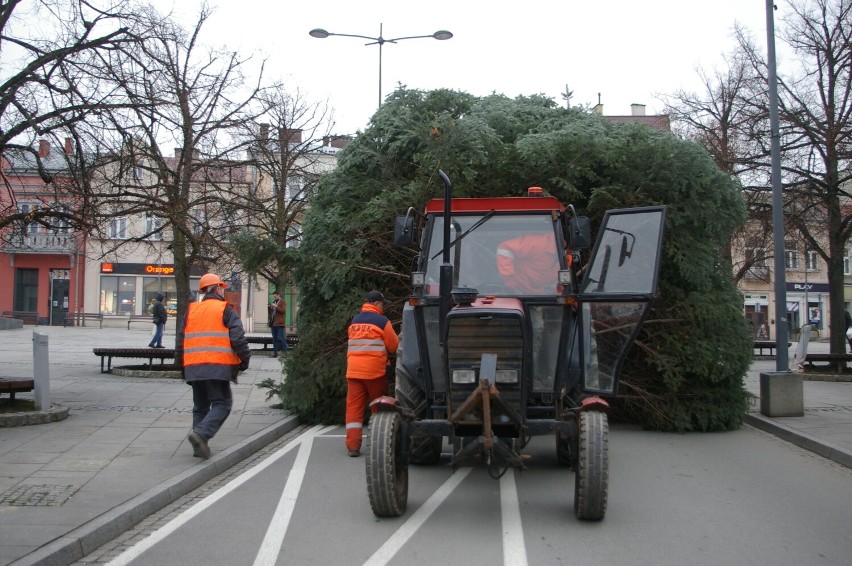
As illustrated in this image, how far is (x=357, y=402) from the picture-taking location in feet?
30.4

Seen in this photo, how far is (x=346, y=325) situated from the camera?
11.3 m

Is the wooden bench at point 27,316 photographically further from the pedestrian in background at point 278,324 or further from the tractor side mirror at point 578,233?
the tractor side mirror at point 578,233

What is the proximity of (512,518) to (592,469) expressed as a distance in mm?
876

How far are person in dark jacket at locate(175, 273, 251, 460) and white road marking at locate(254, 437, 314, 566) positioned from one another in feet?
3.34

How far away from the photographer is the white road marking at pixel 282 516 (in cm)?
554

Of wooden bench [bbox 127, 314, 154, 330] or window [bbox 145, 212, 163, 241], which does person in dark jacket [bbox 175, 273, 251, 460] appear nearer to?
window [bbox 145, 212, 163, 241]

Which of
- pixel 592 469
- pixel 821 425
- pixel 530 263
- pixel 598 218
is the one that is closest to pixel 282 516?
pixel 592 469

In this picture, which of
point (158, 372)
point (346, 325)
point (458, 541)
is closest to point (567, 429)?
point (458, 541)

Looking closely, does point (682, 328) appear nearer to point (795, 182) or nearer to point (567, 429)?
point (567, 429)

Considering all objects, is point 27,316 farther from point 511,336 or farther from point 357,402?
point 511,336

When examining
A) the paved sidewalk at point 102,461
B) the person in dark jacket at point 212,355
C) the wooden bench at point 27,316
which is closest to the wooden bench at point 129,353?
the paved sidewalk at point 102,461

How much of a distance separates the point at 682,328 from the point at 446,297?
19.2 ft

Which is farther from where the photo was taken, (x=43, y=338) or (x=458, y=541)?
(x=43, y=338)

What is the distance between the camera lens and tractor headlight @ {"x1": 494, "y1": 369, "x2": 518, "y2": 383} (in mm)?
6473
